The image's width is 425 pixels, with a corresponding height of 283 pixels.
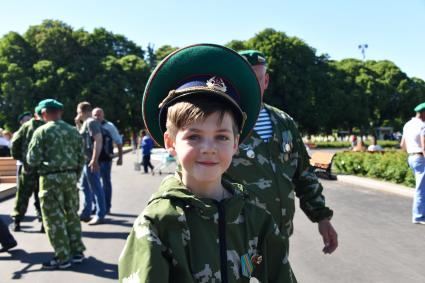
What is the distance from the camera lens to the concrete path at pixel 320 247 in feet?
16.4

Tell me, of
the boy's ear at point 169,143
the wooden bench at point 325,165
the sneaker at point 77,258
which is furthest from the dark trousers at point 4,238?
the wooden bench at point 325,165

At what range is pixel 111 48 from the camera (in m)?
43.4

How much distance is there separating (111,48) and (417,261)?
135ft

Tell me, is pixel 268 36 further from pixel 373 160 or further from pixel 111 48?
pixel 373 160

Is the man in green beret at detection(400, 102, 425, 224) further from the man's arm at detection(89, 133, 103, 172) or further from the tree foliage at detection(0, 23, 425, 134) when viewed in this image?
the tree foliage at detection(0, 23, 425, 134)

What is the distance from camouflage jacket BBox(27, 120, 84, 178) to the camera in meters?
5.30

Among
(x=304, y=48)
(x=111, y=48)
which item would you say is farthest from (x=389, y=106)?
(x=111, y=48)

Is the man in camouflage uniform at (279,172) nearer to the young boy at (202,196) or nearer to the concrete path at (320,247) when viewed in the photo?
the young boy at (202,196)

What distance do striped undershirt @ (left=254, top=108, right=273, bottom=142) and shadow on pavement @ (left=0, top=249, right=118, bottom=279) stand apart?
124 inches

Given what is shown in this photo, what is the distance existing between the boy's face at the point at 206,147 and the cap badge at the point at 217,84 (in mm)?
98

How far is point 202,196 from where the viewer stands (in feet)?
5.39

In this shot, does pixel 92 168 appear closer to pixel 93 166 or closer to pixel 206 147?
pixel 93 166

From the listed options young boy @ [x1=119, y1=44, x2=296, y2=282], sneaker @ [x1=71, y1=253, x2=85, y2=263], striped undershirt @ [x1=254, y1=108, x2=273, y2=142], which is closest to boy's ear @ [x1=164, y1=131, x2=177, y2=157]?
young boy @ [x1=119, y1=44, x2=296, y2=282]

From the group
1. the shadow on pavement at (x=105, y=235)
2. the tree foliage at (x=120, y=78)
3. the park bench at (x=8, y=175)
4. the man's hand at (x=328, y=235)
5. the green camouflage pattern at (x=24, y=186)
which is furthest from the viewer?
the tree foliage at (x=120, y=78)
